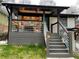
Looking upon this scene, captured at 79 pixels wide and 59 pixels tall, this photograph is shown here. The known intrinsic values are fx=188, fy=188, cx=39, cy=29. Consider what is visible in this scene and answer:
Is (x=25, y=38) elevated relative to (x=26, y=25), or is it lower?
lower

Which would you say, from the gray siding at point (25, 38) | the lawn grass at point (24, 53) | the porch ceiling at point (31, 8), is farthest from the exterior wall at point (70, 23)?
the lawn grass at point (24, 53)

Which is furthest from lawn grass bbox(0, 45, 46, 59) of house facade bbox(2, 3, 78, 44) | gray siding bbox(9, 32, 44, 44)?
house facade bbox(2, 3, 78, 44)

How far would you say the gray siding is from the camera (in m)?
13.6

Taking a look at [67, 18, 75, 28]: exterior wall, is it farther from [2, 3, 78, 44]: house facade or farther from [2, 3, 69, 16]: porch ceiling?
[2, 3, 78, 44]: house facade

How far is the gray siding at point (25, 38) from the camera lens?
13.6 meters

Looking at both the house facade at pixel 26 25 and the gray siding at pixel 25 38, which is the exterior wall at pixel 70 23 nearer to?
the house facade at pixel 26 25

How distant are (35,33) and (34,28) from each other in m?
0.53

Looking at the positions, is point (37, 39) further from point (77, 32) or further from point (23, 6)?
point (77, 32)

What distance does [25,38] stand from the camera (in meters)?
13.8

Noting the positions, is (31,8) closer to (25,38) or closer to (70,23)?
(25,38)

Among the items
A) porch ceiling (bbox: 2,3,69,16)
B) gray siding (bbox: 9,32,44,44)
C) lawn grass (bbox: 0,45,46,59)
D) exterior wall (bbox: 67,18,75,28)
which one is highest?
porch ceiling (bbox: 2,3,69,16)

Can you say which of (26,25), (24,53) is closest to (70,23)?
(26,25)

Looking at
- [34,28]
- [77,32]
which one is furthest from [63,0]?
[34,28]

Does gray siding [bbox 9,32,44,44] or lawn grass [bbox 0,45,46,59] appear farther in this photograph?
gray siding [bbox 9,32,44,44]
